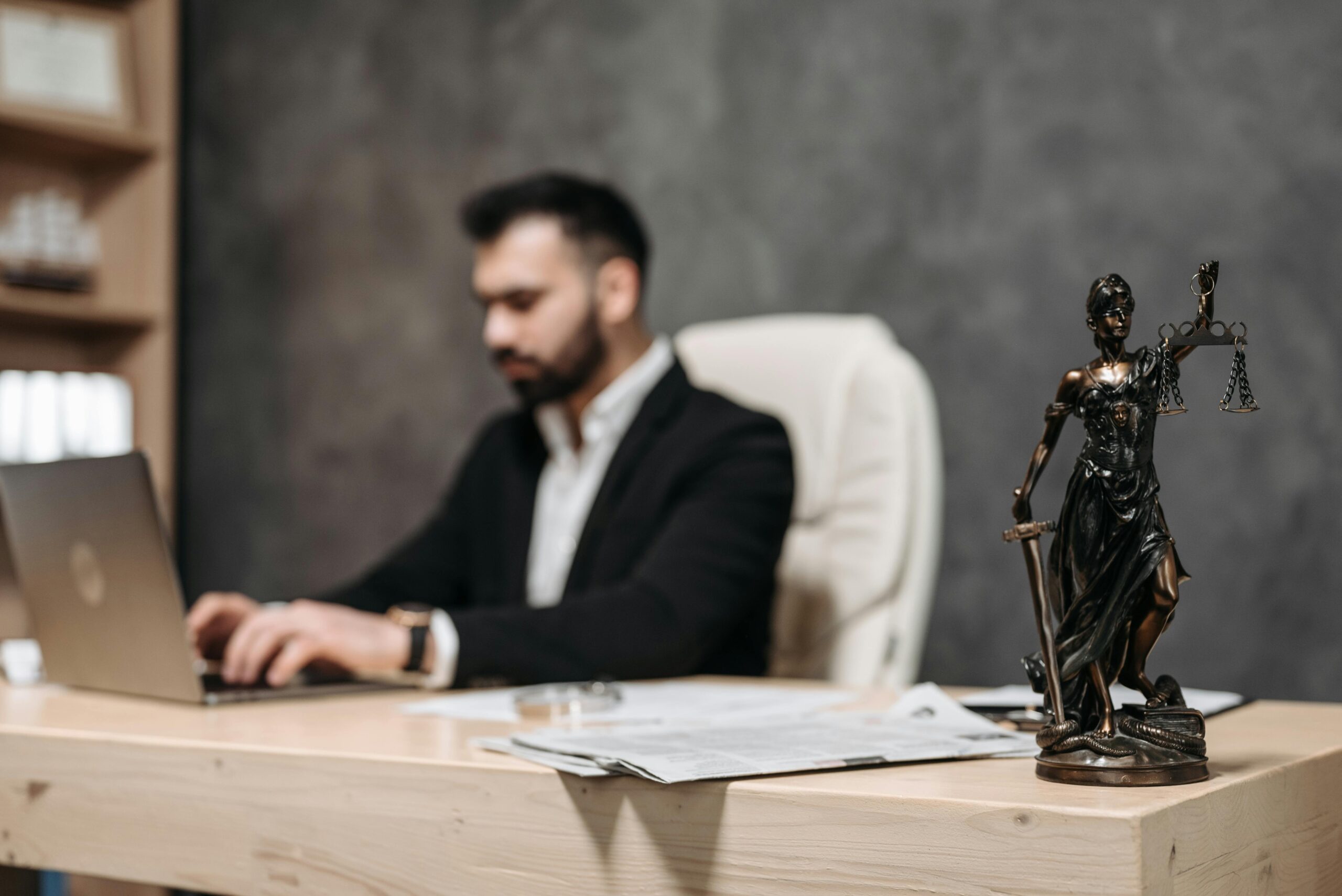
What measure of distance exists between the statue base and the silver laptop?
0.68 m

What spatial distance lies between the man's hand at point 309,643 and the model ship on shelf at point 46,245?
1.70 metres

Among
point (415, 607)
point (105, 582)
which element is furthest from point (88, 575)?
point (415, 607)

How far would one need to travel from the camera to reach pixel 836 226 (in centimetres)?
216

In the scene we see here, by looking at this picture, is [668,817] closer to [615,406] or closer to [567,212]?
[615,406]

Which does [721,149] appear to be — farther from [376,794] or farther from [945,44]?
[376,794]

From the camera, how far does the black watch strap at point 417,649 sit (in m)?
1.24

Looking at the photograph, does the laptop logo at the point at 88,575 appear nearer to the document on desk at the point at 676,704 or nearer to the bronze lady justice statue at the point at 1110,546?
the document on desk at the point at 676,704

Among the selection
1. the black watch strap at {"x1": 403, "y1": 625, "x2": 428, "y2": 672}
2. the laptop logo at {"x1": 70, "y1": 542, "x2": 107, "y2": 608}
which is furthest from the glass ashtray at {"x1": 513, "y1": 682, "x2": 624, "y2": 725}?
the laptop logo at {"x1": 70, "y1": 542, "x2": 107, "y2": 608}

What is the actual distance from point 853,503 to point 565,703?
669 mm

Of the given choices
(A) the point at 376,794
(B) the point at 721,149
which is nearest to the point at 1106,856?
(A) the point at 376,794

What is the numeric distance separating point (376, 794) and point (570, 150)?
→ 1881 millimetres

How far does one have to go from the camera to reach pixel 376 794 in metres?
0.79

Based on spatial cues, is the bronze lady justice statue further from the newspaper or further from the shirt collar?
the shirt collar

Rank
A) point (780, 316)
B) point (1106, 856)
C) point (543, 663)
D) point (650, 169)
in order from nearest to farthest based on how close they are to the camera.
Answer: point (1106, 856) → point (543, 663) → point (780, 316) → point (650, 169)
